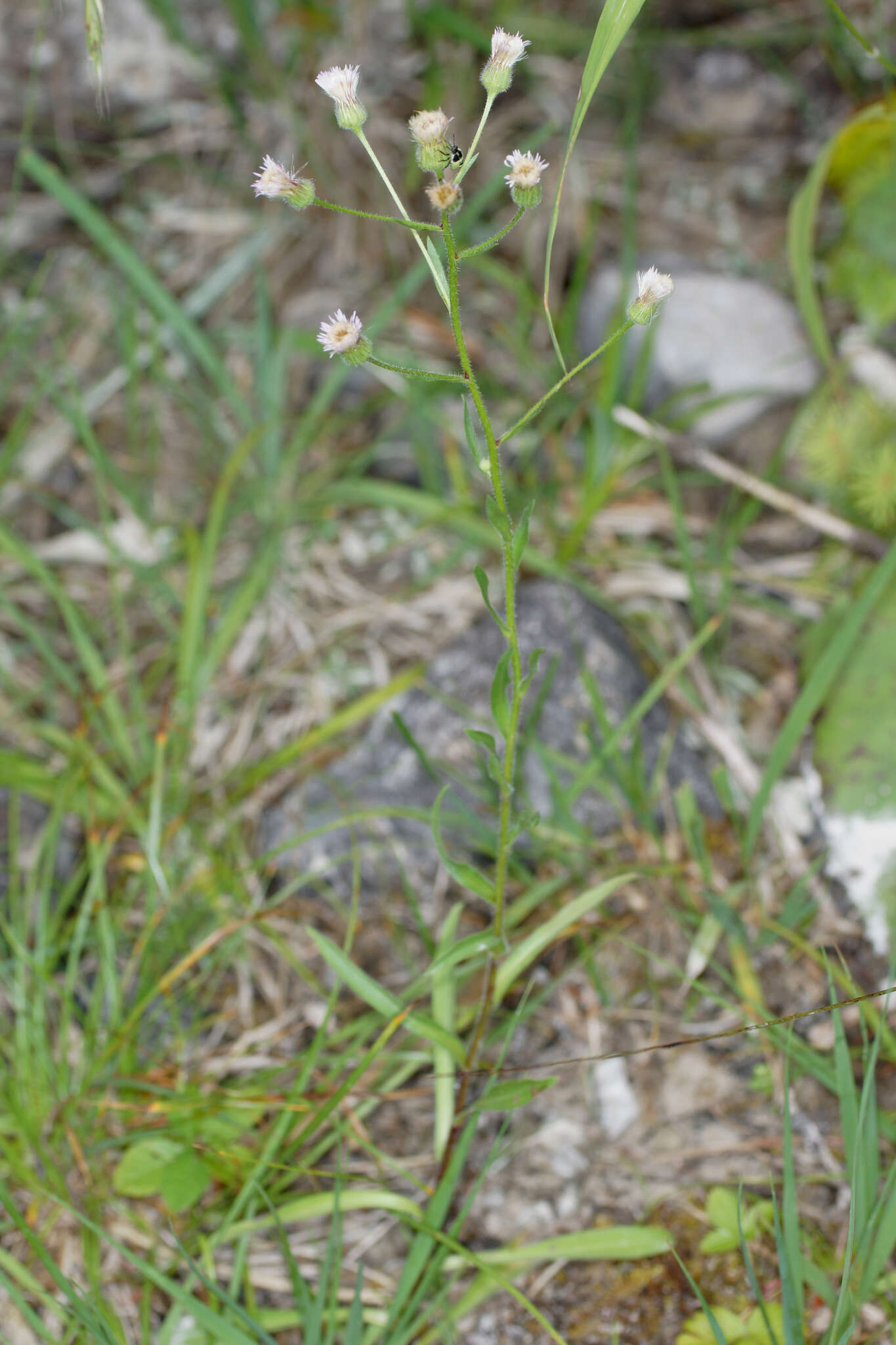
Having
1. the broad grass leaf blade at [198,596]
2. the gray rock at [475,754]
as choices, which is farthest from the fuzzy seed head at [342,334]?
the broad grass leaf blade at [198,596]

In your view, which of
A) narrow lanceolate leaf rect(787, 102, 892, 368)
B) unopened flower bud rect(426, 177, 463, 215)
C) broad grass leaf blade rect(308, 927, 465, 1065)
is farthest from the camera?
narrow lanceolate leaf rect(787, 102, 892, 368)

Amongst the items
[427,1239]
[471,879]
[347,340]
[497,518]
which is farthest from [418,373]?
[427,1239]

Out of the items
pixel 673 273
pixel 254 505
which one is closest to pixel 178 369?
pixel 254 505

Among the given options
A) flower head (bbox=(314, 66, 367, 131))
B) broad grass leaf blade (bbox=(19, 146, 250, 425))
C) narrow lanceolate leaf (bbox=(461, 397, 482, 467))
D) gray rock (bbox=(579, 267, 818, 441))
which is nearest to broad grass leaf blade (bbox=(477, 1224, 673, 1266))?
narrow lanceolate leaf (bbox=(461, 397, 482, 467))

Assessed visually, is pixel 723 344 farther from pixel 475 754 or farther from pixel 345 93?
pixel 345 93

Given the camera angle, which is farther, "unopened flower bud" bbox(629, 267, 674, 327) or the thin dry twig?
the thin dry twig

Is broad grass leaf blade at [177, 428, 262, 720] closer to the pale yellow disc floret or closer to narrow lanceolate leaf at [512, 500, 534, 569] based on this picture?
narrow lanceolate leaf at [512, 500, 534, 569]

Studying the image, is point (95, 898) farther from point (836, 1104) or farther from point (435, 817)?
point (836, 1104)
